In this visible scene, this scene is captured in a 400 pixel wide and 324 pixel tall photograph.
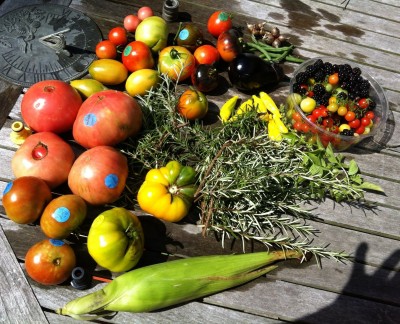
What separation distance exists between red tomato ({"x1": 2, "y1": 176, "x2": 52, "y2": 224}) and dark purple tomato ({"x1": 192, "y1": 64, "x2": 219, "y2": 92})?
3.65 ft

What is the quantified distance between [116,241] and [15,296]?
0.54m

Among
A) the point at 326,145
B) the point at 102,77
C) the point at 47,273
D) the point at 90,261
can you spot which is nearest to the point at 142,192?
the point at 90,261

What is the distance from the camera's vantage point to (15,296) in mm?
1493

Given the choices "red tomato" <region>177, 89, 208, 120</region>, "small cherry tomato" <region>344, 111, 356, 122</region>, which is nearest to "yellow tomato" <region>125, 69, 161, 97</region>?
"red tomato" <region>177, 89, 208, 120</region>

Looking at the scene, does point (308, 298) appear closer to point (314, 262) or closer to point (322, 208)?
point (314, 262)

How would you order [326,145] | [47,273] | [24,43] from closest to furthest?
1. [47,273]
2. [326,145]
3. [24,43]

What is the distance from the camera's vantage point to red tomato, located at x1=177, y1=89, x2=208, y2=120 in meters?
1.98

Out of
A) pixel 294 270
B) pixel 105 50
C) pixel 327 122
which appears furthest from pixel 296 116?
pixel 105 50

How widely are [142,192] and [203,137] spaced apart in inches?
18.8

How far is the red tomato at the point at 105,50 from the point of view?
86.7 inches

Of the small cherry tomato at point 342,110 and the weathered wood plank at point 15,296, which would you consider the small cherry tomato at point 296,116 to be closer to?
the small cherry tomato at point 342,110

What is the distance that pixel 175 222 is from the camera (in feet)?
5.84

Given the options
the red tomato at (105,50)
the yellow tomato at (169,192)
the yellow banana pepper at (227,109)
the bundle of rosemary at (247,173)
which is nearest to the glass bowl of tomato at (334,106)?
the bundle of rosemary at (247,173)

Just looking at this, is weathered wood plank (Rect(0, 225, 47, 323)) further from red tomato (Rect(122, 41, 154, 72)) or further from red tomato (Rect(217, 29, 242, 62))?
red tomato (Rect(217, 29, 242, 62))
